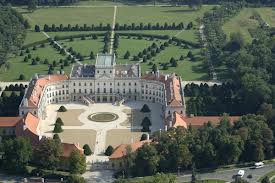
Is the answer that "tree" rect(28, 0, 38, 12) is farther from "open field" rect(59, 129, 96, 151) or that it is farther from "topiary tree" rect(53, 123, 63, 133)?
"open field" rect(59, 129, 96, 151)

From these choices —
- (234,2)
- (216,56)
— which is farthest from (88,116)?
(234,2)

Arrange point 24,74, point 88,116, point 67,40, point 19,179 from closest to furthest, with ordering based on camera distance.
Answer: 1. point 19,179
2. point 88,116
3. point 24,74
4. point 67,40

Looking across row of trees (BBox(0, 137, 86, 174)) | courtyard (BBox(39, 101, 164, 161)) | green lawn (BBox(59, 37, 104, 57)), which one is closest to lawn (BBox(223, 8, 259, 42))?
green lawn (BBox(59, 37, 104, 57))

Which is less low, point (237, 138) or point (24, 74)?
point (24, 74)

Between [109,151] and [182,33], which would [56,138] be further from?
[182,33]

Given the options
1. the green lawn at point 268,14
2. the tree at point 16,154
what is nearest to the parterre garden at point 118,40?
the green lawn at point 268,14

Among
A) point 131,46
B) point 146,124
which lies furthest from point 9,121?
point 131,46

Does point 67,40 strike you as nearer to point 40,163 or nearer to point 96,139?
point 96,139

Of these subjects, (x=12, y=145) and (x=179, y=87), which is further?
(x=179, y=87)
